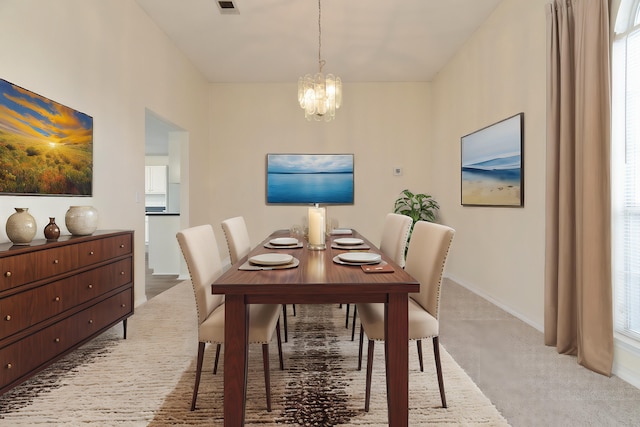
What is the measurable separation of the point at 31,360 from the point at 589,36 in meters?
3.63

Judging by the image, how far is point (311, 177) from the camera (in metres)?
5.52

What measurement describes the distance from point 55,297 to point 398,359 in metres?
1.86

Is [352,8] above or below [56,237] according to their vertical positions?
above

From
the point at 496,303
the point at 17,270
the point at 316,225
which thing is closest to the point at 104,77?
the point at 17,270

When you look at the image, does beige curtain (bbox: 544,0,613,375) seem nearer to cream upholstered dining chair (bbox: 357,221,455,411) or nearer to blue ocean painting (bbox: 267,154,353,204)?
cream upholstered dining chair (bbox: 357,221,455,411)

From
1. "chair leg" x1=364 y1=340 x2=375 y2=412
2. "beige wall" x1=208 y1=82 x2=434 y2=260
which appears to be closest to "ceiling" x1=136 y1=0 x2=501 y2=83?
"beige wall" x1=208 y1=82 x2=434 y2=260

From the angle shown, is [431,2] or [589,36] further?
[431,2]

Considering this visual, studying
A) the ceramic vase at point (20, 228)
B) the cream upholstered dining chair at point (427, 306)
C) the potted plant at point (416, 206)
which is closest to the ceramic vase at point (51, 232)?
the ceramic vase at point (20, 228)

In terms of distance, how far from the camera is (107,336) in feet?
8.96

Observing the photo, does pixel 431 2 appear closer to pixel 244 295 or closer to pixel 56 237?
pixel 244 295

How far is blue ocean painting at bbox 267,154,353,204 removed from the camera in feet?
18.1

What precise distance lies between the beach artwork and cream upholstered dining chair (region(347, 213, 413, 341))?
4.09 ft

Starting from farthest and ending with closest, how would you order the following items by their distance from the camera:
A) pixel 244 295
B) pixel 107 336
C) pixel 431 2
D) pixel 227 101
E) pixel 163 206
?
pixel 163 206 → pixel 227 101 → pixel 431 2 → pixel 107 336 → pixel 244 295

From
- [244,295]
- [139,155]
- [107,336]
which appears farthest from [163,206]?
[244,295]
